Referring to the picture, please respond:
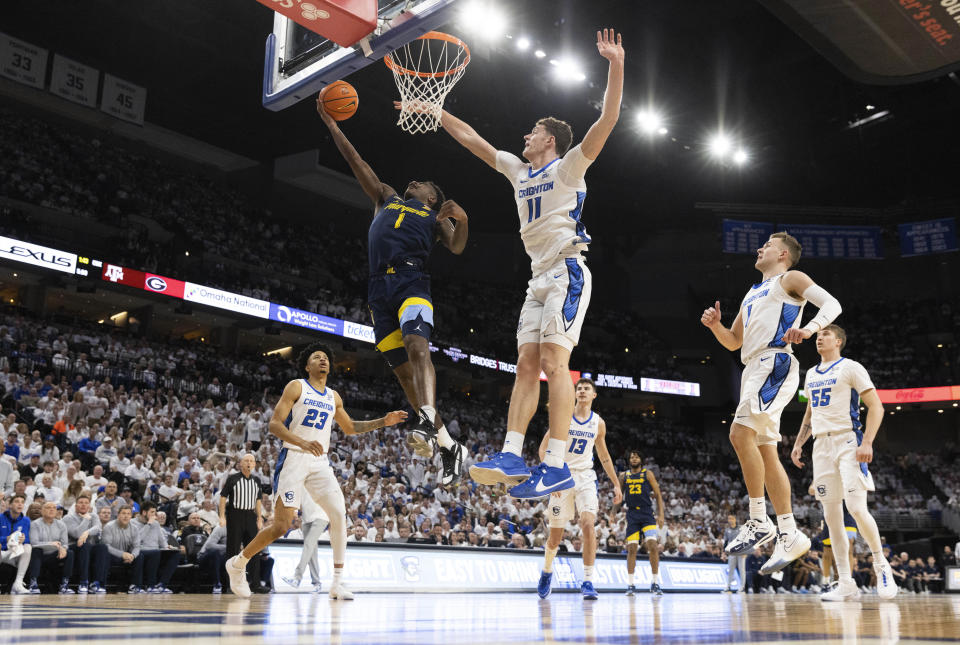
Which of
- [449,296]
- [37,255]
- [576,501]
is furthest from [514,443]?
[449,296]

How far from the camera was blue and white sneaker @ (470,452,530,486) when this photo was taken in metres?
4.34

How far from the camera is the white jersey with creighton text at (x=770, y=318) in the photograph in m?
5.89

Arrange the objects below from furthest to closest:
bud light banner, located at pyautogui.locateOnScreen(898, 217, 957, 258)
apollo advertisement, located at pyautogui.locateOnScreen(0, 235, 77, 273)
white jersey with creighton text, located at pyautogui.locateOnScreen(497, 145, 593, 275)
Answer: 1. bud light banner, located at pyautogui.locateOnScreen(898, 217, 957, 258)
2. apollo advertisement, located at pyautogui.locateOnScreen(0, 235, 77, 273)
3. white jersey with creighton text, located at pyautogui.locateOnScreen(497, 145, 593, 275)

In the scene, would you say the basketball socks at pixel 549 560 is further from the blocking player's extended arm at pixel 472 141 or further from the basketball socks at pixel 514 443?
the blocking player's extended arm at pixel 472 141

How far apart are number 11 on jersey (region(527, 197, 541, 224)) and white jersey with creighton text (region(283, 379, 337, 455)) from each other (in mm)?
2905

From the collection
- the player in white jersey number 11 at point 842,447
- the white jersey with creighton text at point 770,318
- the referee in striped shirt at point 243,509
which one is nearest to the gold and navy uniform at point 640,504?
the player in white jersey number 11 at point 842,447

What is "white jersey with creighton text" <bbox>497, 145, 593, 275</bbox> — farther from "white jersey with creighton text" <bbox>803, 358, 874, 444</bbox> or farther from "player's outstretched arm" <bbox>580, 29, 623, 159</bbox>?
"white jersey with creighton text" <bbox>803, 358, 874, 444</bbox>

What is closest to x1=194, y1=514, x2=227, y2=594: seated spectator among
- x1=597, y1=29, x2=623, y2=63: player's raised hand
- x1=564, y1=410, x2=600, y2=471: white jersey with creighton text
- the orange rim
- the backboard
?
x1=564, y1=410, x2=600, y2=471: white jersey with creighton text

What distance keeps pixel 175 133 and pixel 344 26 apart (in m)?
25.0


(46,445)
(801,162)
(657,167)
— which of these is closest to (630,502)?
(46,445)

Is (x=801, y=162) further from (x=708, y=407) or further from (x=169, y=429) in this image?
(x=169, y=429)

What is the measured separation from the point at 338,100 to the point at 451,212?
1.53 m

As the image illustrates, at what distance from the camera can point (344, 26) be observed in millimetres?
6383

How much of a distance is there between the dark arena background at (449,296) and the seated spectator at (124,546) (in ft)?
0.14
